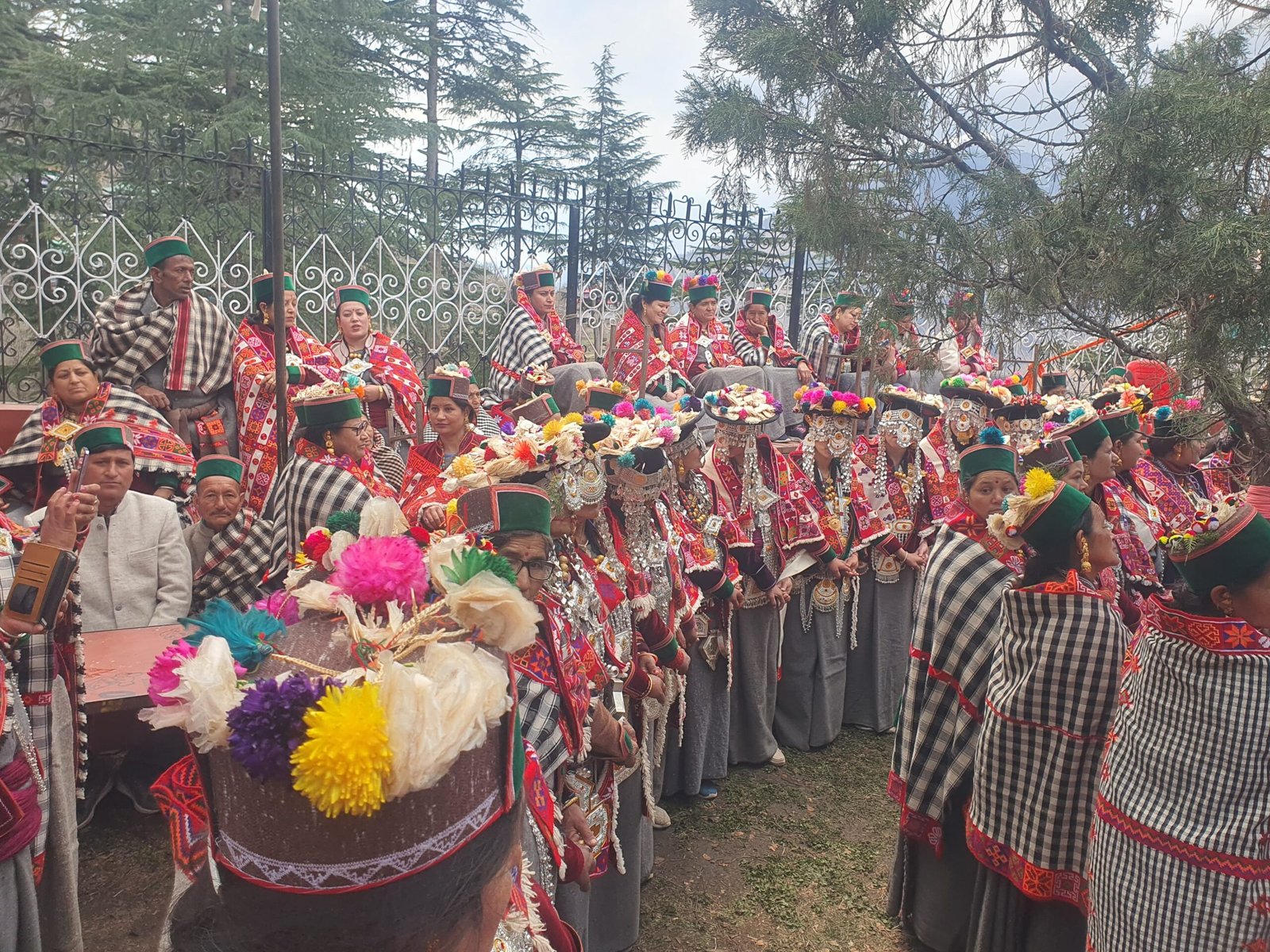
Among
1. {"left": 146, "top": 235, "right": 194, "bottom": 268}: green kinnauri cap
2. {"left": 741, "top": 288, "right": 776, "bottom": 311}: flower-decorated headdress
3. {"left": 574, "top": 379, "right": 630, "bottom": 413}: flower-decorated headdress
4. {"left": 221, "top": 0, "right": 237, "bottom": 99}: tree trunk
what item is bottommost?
{"left": 574, "top": 379, "right": 630, "bottom": 413}: flower-decorated headdress

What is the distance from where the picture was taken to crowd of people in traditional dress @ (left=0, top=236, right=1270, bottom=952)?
1.19m

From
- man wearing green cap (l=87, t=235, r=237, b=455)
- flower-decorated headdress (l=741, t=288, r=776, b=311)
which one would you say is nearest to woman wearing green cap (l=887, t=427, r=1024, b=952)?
man wearing green cap (l=87, t=235, r=237, b=455)

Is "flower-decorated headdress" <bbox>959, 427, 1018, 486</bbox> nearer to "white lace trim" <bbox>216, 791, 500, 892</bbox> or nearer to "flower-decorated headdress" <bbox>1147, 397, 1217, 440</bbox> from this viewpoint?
"flower-decorated headdress" <bbox>1147, 397, 1217, 440</bbox>

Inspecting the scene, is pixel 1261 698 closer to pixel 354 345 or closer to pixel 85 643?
pixel 85 643

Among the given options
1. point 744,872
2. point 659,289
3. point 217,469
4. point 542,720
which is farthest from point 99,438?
point 659,289

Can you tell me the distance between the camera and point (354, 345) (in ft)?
24.8

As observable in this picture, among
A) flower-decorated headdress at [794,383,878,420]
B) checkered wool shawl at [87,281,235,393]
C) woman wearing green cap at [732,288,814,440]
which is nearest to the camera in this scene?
checkered wool shawl at [87,281,235,393]

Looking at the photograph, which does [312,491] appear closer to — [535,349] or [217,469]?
[217,469]

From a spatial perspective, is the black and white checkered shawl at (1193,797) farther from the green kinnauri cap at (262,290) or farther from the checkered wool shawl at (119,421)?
the green kinnauri cap at (262,290)

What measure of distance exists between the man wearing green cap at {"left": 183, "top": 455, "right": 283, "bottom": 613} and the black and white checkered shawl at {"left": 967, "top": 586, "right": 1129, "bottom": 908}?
3734mm

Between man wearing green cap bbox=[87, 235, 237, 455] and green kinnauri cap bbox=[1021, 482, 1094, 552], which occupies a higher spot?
man wearing green cap bbox=[87, 235, 237, 455]

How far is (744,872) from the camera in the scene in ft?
15.4

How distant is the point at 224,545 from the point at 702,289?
5.78 metres

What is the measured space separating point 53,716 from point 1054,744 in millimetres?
3666
